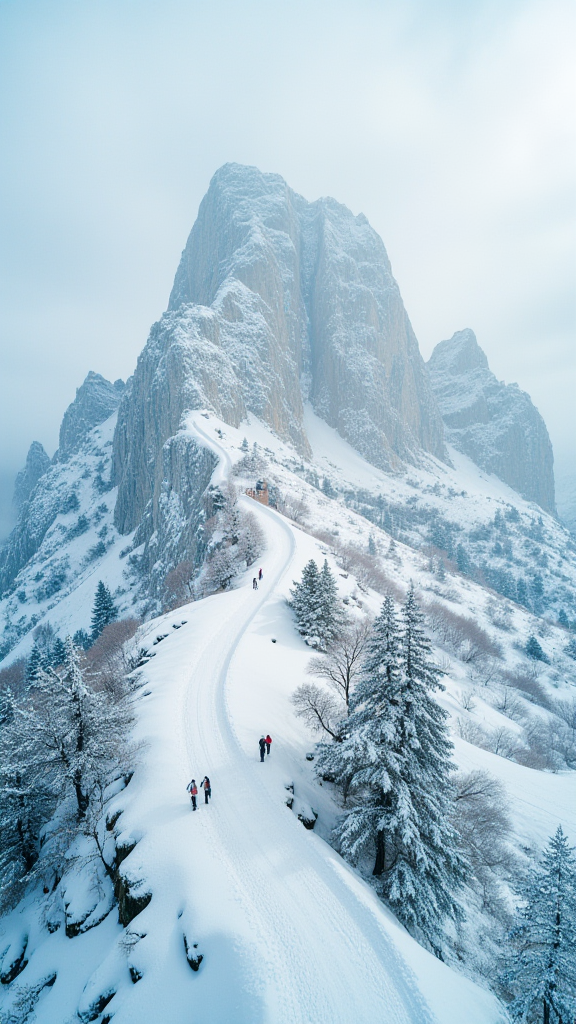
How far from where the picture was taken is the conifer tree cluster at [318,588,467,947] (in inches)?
489

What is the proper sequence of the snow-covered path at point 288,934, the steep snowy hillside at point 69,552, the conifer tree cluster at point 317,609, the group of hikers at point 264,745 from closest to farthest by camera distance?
the snow-covered path at point 288,934
the group of hikers at point 264,745
the conifer tree cluster at point 317,609
the steep snowy hillside at point 69,552

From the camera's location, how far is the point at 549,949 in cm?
975

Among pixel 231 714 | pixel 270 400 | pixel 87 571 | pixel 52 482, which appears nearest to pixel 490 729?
pixel 231 714

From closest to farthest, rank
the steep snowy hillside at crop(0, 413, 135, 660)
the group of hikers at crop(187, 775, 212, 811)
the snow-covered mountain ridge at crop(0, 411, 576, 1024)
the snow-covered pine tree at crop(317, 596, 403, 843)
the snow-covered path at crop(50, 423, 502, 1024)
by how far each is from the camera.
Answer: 1. the snow-covered path at crop(50, 423, 502, 1024)
2. the snow-covered mountain ridge at crop(0, 411, 576, 1024)
3. the snow-covered pine tree at crop(317, 596, 403, 843)
4. the group of hikers at crop(187, 775, 212, 811)
5. the steep snowy hillside at crop(0, 413, 135, 660)

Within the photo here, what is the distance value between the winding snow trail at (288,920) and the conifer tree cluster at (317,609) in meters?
14.1

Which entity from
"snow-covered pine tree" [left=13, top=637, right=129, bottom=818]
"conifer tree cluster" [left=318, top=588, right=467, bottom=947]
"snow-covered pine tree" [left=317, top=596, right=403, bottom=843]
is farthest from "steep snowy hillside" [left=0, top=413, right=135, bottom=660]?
"conifer tree cluster" [left=318, top=588, right=467, bottom=947]

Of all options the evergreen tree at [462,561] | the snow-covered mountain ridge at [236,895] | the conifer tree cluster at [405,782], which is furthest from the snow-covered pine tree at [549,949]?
the evergreen tree at [462,561]

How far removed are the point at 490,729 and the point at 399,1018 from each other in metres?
26.2

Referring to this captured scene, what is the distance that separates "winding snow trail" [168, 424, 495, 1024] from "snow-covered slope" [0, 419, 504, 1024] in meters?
0.03

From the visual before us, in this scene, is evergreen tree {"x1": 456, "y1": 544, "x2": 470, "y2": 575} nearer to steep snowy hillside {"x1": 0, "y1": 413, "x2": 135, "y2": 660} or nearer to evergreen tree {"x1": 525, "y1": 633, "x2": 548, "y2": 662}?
evergreen tree {"x1": 525, "y1": 633, "x2": 548, "y2": 662}

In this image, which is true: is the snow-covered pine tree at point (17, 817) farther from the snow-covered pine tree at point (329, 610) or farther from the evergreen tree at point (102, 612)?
the evergreen tree at point (102, 612)

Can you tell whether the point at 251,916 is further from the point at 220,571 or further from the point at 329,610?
the point at 220,571

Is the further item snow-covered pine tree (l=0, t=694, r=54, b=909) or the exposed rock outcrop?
the exposed rock outcrop

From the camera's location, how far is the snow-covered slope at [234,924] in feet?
28.5
